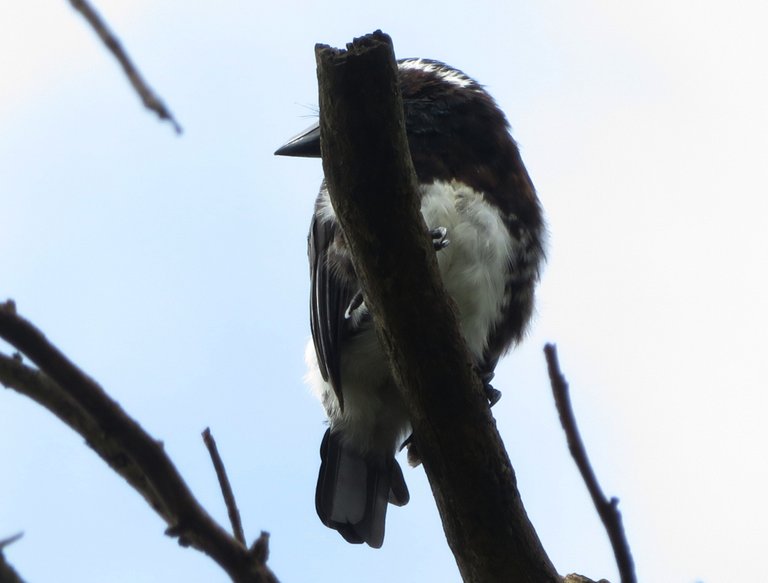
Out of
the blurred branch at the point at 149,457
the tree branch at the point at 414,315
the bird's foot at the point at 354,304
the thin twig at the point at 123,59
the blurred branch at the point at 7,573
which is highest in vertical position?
the bird's foot at the point at 354,304

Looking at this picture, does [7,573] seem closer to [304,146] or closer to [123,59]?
[123,59]

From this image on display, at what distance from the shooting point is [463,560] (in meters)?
3.07

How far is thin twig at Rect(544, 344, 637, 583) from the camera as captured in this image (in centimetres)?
165

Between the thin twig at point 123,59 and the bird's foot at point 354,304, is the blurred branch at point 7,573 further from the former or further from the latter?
the bird's foot at point 354,304

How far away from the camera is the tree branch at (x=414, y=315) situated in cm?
269

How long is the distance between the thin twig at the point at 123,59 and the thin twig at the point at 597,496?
2.51 ft

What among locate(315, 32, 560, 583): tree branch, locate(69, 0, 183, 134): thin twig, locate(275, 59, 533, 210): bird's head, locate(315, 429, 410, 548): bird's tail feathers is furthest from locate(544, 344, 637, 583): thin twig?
locate(315, 429, 410, 548): bird's tail feathers

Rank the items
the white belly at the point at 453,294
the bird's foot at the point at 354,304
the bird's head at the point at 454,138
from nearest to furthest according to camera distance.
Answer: the bird's foot at the point at 354,304, the white belly at the point at 453,294, the bird's head at the point at 454,138

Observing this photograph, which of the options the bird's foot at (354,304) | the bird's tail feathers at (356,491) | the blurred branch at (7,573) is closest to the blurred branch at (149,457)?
the blurred branch at (7,573)

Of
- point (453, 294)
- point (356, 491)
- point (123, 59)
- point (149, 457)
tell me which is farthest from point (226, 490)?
point (356, 491)

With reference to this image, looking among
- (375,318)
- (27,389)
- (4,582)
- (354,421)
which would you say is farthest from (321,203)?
(4,582)

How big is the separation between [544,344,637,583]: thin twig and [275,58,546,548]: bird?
239 cm

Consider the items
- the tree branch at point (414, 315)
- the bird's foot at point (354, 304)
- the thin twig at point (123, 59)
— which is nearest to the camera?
the thin twig at point (123, 59)

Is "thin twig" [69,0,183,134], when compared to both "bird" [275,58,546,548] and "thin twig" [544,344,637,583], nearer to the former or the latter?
"thin twig" [544,344,637,583]
